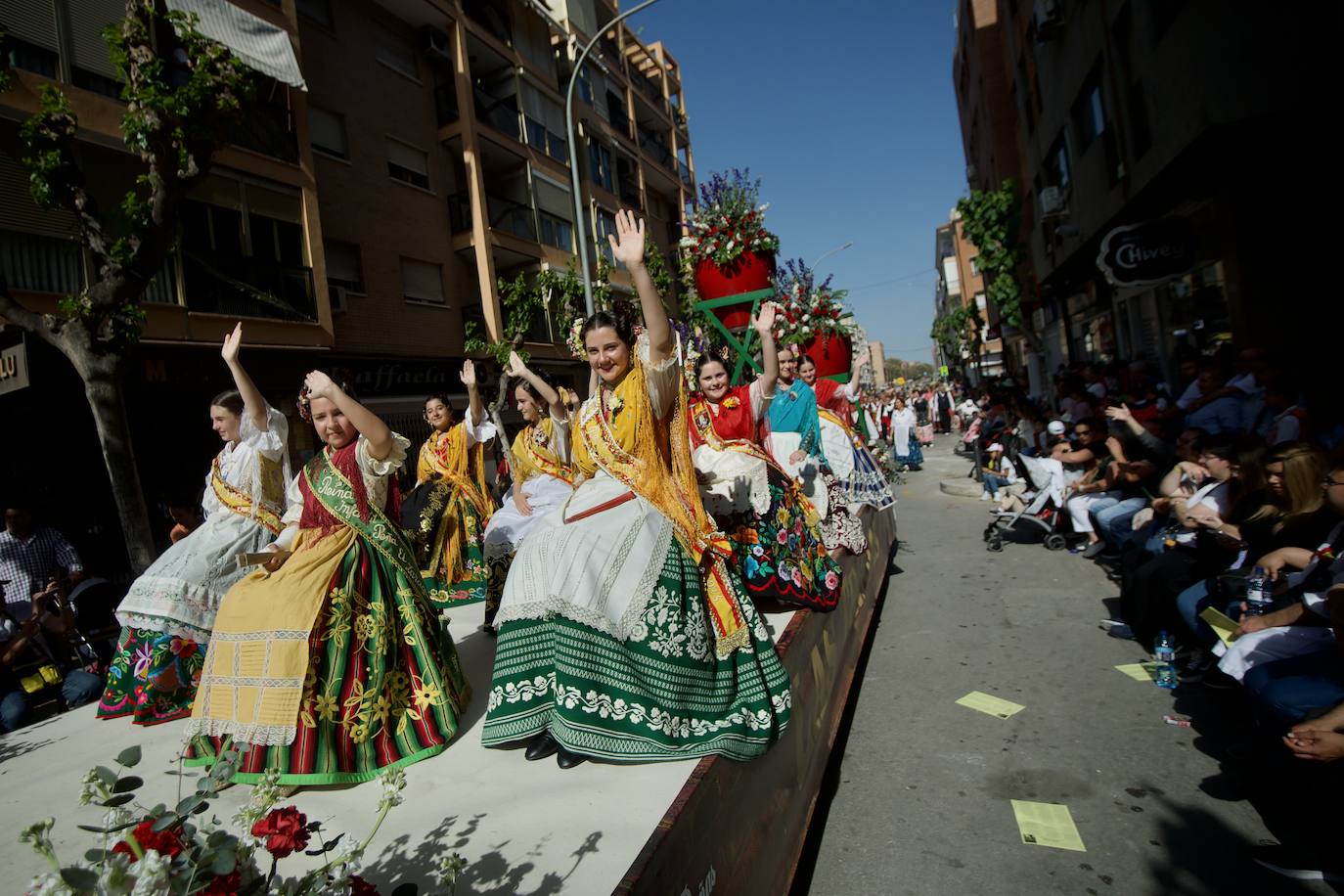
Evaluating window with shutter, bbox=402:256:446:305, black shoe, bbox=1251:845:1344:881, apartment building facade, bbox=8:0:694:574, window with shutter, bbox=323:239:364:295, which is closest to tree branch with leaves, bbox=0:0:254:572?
apartment building facade, bbox=8:0:694:574

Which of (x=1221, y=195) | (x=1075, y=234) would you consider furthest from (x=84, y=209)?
(x=1075, y=234)

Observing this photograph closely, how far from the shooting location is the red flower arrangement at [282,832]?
1.30 metres

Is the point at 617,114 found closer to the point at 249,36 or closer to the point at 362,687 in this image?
the point at 249,36

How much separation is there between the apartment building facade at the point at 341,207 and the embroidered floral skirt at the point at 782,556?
569cm

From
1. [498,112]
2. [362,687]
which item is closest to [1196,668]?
[362,687]

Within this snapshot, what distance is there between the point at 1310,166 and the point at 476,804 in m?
11.2

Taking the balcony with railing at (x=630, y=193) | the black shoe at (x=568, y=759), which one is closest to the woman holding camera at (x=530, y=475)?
the black shoe at (x=568, y=759)

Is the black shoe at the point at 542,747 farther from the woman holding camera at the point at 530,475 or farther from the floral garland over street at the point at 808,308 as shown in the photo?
the floral garland over street at the point at 808,308

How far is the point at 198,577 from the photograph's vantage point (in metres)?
3.70

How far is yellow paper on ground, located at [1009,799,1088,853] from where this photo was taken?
3.05 metres

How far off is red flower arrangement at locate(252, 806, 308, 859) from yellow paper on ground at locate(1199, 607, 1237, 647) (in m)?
4.25

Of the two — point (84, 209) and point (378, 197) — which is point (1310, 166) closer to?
point (84, 209)

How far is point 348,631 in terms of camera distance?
9.66ft

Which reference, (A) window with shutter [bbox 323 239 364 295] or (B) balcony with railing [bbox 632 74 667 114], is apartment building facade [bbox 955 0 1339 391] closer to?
(A) window with shutter [bbox 323 239 364 295]
